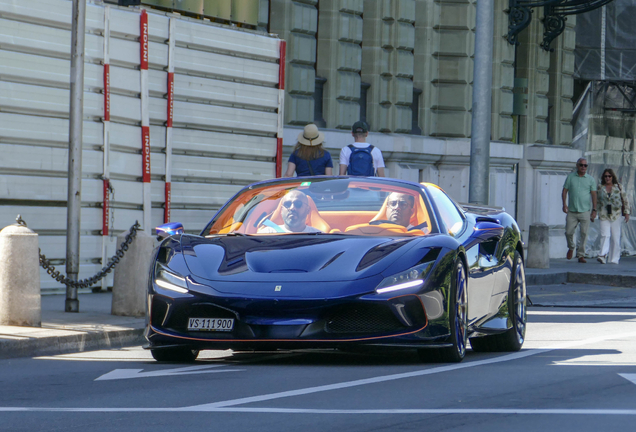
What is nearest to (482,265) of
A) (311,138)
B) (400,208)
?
(400,208)

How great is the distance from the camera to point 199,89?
1614cm

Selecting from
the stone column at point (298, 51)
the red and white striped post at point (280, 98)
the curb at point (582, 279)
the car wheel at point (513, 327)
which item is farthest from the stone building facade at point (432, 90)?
the car wheel at point (513, 327)

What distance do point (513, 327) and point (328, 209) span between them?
1642 millimetres

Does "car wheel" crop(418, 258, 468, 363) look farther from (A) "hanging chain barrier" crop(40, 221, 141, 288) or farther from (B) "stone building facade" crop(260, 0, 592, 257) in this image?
(B) "stone building facade" crop(260, 0, 592, 257)

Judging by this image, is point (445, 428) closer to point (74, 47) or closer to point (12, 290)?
point (12, 290)

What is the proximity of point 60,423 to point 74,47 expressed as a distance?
6005 millimetres

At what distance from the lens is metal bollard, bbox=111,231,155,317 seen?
11086mm

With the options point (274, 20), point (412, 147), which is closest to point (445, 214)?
point (274, 20)

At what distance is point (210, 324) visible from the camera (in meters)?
7.70

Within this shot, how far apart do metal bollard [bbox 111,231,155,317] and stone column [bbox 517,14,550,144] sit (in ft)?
53.7

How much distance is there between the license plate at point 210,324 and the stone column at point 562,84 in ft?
67.8

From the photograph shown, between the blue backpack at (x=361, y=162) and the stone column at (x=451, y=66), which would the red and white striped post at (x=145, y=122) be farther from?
the stone column at (x=451, y=66)

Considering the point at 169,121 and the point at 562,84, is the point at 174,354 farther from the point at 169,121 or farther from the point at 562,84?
the point at 562,84

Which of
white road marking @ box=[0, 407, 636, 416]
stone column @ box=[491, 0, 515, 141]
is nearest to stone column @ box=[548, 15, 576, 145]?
stone column @ box=[491, 0, 515, 141]
